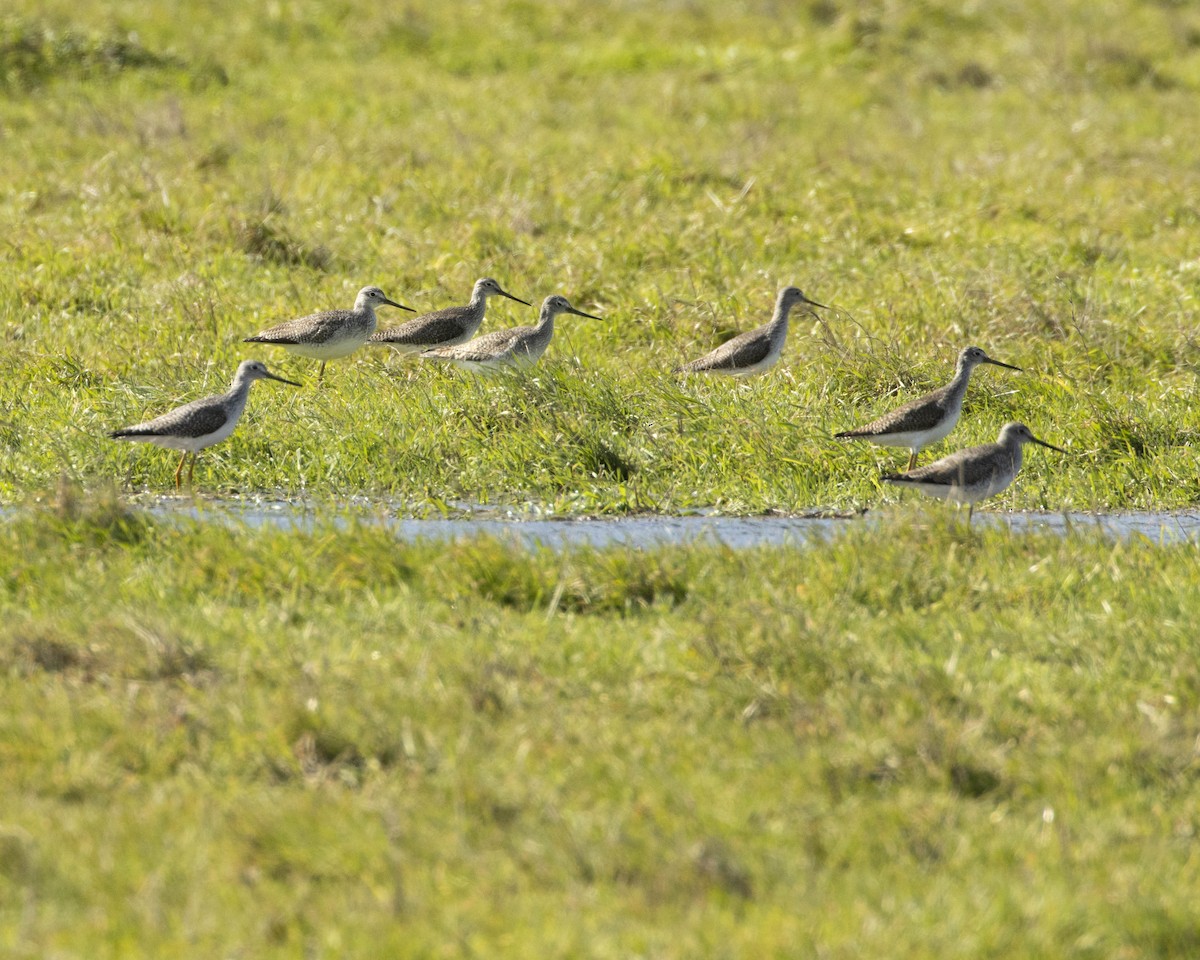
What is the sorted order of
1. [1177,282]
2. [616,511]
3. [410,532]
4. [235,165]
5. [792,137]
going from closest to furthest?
[410,532], [616,511], [1177,282], [235,165], [792,137]

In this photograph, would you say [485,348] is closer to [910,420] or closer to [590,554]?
[910,420]

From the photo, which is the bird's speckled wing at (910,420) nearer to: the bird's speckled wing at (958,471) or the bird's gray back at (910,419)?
the bird's gray back at (910,419)

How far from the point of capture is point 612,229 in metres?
15.9

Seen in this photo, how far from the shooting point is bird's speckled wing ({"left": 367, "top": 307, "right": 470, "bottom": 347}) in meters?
12.7

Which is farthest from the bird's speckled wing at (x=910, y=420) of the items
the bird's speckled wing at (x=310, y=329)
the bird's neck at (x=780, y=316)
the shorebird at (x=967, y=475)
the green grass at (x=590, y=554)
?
→ the bird's speckled wing at (x=310, y=329)

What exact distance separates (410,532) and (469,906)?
14.2ft

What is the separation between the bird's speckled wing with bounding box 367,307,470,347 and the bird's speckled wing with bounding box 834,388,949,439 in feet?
12.2

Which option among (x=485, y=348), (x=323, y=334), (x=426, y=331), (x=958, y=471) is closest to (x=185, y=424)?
A: (x=323, y=334)

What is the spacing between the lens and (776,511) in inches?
388

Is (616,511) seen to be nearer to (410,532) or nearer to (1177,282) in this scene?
(410,532)

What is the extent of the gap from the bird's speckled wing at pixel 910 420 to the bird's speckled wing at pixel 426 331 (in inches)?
146

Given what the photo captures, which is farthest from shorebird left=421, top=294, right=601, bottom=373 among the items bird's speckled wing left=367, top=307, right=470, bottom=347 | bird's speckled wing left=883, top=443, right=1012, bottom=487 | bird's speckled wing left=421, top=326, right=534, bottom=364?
bird's speckled wing left=883, top=443, right=1012, bottom=487

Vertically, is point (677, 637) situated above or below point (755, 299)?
above

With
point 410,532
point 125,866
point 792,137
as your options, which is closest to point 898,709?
point 125,866
